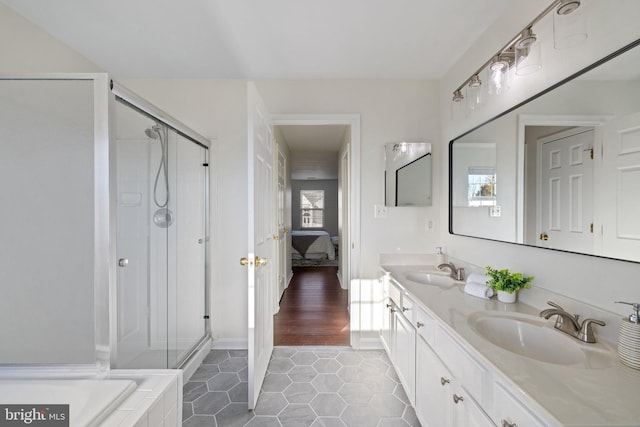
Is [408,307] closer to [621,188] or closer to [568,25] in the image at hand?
[621,188]

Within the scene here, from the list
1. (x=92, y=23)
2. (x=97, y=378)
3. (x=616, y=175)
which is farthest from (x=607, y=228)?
(x=92, y=23)

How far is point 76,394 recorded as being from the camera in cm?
108

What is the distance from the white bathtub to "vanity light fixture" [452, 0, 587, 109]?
230cm

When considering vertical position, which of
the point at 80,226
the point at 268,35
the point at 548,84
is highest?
the point at 268,35

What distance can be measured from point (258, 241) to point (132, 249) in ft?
2.62

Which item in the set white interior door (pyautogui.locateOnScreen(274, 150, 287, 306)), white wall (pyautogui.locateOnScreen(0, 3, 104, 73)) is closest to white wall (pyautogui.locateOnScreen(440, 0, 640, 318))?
white interior door (pyautogui.locateOnScreen(274, 150, 287, 306))

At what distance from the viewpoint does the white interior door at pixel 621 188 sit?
894 mm

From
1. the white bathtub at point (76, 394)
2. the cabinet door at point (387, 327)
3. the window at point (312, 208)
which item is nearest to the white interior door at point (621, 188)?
the cabinet door at point (387, 327)

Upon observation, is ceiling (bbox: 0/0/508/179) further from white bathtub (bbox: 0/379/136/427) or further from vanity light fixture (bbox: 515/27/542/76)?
white bathtub (bbox: 0/379/136/427)

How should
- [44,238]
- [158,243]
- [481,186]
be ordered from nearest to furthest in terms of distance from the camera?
[44,238] → [481,186] → [158,243]

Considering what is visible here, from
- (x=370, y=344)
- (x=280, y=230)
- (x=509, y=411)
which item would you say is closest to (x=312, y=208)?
(x=280, y=230)

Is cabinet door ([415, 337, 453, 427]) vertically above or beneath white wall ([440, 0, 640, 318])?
beneath

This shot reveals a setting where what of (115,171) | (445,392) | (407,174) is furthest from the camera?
(407,174)

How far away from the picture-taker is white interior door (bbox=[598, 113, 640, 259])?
89 centimetres
